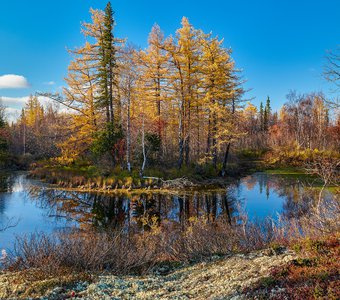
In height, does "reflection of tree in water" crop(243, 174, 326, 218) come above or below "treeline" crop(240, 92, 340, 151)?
below

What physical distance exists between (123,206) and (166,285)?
36.9 feet

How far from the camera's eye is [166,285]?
5781 millimetres

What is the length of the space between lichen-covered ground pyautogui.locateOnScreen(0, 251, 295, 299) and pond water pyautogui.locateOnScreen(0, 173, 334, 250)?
4.54 meters

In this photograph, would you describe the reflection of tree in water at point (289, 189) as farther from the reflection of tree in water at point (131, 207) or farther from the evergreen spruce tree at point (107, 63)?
the evergreen spruce tree at point (107, 63)

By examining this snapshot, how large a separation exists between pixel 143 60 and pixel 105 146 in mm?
8122

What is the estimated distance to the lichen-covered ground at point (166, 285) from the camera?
5.10 metres

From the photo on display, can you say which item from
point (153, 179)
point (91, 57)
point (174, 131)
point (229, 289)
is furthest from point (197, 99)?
point (229, 289)

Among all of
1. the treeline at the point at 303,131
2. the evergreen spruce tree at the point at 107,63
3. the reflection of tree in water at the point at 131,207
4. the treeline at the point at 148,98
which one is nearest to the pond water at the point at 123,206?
the reflection of tree in water at the point at 131,207

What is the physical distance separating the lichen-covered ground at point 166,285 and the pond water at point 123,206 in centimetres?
454

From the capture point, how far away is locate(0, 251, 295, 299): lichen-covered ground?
5.10m

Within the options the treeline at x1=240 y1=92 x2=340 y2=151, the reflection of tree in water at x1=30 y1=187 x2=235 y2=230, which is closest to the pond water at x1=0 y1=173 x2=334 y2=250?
the reflection of tree in water at x1=30 y1=187 x2=235 y2=230

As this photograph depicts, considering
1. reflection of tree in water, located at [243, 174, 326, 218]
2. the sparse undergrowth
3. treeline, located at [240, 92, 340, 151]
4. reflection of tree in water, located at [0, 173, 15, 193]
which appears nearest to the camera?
the sparse undergrowth

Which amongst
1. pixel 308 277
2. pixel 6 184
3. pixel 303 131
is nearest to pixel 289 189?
pixel 308 277

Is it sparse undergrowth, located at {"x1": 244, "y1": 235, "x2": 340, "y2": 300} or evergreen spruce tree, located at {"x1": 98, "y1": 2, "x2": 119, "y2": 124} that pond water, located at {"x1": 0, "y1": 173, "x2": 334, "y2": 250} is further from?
evergreen spruce tree, located at {"x1": 98, "y1": 2, "x2": 119, "y2": 124}
